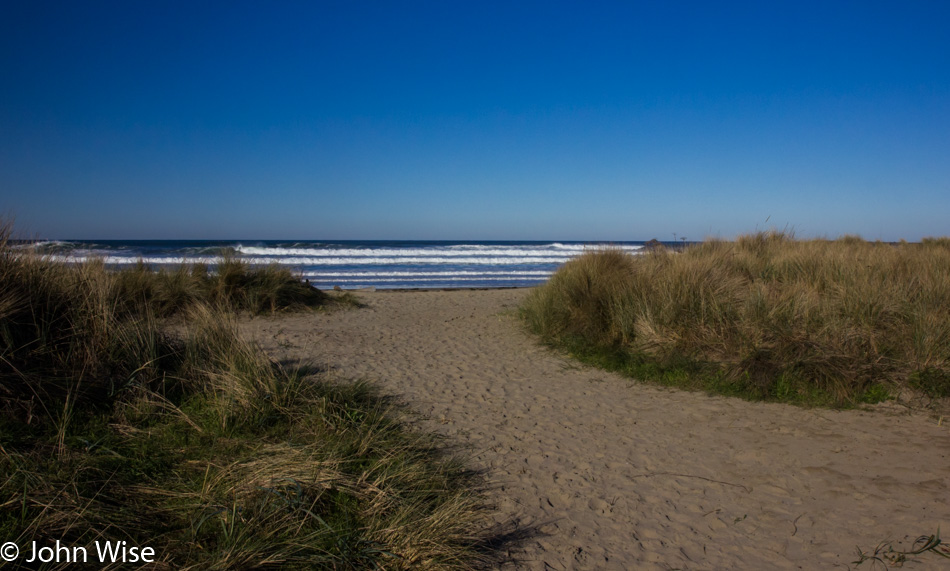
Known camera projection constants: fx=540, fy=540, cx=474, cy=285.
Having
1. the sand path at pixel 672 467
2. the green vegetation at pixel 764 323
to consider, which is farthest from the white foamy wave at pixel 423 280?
the sand path at pixel 672 467

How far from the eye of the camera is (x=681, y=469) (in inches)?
168

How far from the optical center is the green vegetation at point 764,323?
582 centimetres

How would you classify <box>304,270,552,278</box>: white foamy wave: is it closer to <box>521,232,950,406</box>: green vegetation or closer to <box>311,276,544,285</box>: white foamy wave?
<box>311,276,544,285</box>: white foamy wave

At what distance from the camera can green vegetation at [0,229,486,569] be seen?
2.68m

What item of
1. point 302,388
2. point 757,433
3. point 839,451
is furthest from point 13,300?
point 839,451

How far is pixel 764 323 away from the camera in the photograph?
6.42 meters

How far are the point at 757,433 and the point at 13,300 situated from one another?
6144 millimetres
